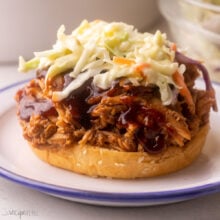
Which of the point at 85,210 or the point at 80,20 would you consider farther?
the point at 80,20

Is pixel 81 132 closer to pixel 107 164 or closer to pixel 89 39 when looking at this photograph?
pixel 107 164

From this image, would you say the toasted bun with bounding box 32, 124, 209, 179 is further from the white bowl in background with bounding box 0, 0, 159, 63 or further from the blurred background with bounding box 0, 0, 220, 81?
the white bowl in background with bounding box 0, 0, 159, 63

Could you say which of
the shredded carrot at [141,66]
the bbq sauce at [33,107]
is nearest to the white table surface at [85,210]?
the bbq sauce at [33,107]

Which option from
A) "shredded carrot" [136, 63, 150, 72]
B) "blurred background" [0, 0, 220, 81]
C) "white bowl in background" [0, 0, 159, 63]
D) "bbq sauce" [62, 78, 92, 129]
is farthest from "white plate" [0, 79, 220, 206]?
"white bowl in background" [0, 0, 159, 63]

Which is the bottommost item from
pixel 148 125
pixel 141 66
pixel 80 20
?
pixel 80 20

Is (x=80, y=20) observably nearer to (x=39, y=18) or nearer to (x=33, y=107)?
(x=39, y=18)

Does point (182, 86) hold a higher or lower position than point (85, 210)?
higher

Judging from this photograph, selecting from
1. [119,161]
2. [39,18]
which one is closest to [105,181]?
[119,161]

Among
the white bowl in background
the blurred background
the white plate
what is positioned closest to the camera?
the white plate
